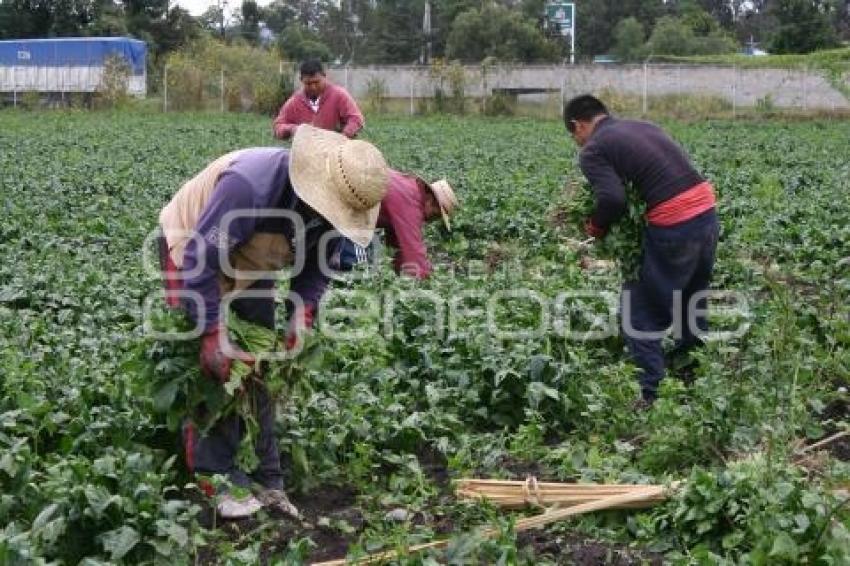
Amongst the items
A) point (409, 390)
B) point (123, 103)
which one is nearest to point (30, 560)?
point (409, 390)

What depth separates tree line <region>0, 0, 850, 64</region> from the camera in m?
62.4

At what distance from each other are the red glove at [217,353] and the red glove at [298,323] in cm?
40

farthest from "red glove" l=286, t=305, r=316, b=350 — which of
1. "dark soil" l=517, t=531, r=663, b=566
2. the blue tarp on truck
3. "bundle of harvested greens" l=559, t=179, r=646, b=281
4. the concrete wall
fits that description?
the blue tarp on truck

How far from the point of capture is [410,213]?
610cm

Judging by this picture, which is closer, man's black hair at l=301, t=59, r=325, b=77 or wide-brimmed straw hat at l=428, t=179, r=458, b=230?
wide-brimmed straw hat at l=428, t=179, r=458, b=230

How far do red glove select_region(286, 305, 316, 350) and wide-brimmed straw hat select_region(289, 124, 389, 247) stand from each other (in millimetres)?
640

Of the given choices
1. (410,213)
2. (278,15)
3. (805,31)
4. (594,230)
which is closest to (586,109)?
(594,230)

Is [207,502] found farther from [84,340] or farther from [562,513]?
[84,340]

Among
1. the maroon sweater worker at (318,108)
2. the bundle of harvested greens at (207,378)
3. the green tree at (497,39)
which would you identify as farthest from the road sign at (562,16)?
the bundle of harvested greens at (207,378)

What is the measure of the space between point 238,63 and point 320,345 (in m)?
40.4

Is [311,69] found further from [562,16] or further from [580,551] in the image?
[562,16]

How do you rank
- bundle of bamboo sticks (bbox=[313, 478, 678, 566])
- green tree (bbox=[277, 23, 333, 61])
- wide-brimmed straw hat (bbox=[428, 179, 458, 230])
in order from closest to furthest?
bundle of bamboo sticks (bbox=[313, 478, 678, 566]), wide-brimmed straw hat (bbox=[428, 179, 458, 230]), green tree (bbox=[277, 23, 333, 61])

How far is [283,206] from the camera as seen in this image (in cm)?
469

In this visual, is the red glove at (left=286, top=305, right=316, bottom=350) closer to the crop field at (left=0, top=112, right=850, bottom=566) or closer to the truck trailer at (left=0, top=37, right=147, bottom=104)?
the crop field at (left=0, top=112, right=850, bottom=566)
